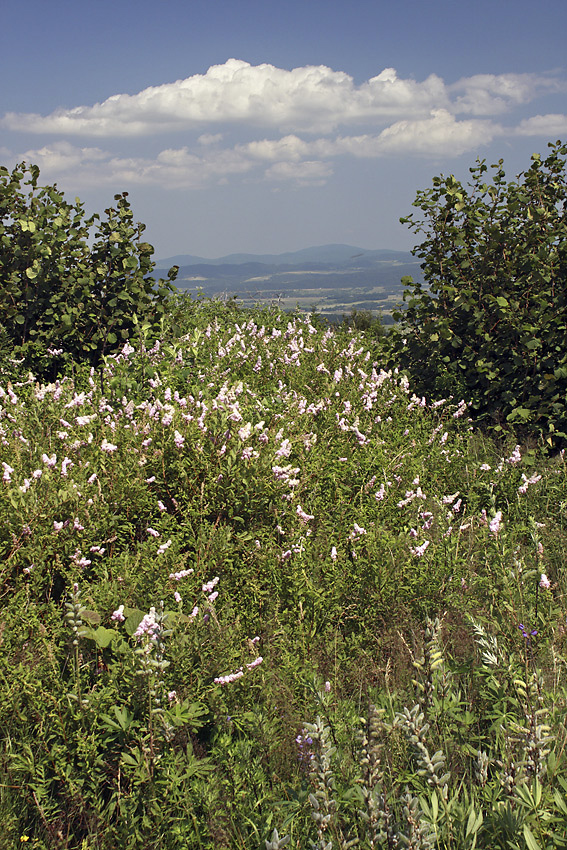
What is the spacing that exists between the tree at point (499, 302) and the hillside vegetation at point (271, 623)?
32 cm

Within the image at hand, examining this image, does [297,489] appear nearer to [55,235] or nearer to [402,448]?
[402,448]

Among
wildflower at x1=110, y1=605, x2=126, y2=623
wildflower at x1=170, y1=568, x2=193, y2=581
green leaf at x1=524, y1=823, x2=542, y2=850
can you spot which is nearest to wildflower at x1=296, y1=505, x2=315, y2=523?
wildflower at x1=170, y1=568, x2=193, y2=581

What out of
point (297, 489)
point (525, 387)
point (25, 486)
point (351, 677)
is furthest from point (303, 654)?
point (525, 387)

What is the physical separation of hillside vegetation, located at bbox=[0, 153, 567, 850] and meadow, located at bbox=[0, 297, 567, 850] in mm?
18

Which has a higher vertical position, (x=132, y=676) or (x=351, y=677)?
(x=132, y=676)

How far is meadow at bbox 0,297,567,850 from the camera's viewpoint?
7.07ft

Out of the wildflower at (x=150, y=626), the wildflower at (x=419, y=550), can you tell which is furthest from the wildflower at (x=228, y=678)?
the wildflower at (x=419, y=550)

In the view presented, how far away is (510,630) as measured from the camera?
307 cm

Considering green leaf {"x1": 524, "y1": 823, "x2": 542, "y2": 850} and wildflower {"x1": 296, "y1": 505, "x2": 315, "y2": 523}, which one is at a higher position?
wildflower {"x1": 296, "y1": 505, "x2": 315, "y2": 523}

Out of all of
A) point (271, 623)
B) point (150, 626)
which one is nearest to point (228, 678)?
point (150, 626)

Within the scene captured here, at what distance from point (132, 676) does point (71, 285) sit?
5392 mm

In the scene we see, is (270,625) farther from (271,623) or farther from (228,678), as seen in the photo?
(228,678)

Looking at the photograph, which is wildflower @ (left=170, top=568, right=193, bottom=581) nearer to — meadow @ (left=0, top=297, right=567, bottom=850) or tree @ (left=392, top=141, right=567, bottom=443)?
meadow @ (left=0, top=297, right=567, bottom=850)

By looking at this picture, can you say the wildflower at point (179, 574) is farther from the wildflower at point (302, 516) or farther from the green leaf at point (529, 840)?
the green leaf at point (529, 840)
